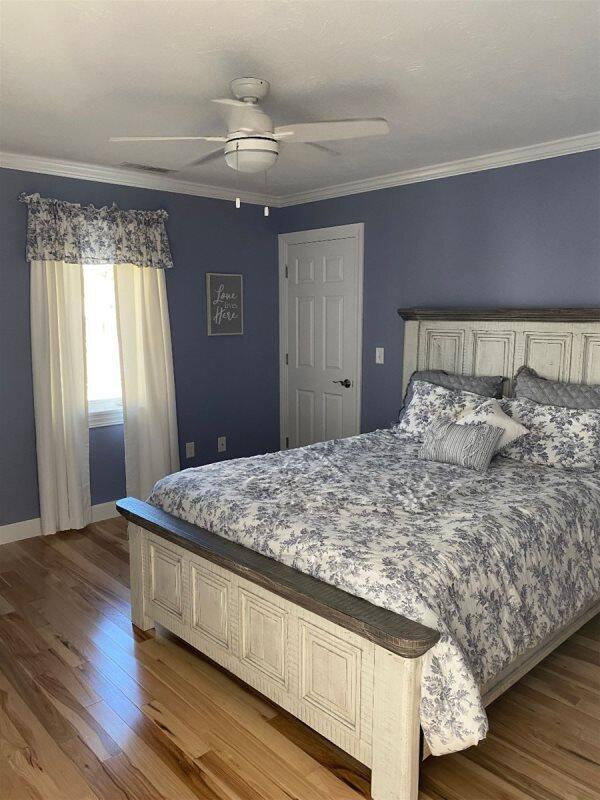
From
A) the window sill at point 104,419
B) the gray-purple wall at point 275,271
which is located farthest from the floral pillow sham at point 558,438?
the window sill at point 104,419

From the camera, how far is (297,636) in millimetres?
2262

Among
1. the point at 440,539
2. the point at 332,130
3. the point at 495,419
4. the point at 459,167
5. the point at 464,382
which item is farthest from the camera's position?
the point at 459,167

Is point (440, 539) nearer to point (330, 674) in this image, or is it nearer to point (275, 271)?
point (330, 674)

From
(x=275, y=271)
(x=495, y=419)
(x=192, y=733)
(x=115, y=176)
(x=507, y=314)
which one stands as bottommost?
(x=192, y=733)

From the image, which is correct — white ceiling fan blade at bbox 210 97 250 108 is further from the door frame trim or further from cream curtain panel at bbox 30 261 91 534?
the door frame trim

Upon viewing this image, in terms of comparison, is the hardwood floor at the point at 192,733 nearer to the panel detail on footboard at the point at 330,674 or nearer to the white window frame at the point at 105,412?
the panel detail on footboard at the point at 330,674

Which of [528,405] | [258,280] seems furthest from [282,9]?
[258,280]

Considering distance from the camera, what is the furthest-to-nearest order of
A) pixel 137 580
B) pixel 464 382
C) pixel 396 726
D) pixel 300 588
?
pixel 464 382
pixel 137 580
pixel 300 588
pixel 396 726

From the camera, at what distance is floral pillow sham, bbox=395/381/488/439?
12.2ft

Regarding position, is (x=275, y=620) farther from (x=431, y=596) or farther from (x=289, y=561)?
(x=431, y=596)

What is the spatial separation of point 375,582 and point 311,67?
6.40 ft

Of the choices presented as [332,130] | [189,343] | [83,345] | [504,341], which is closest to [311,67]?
[332,130]

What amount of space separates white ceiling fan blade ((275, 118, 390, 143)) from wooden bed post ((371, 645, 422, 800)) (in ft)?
6.19

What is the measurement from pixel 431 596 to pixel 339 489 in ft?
3.01
